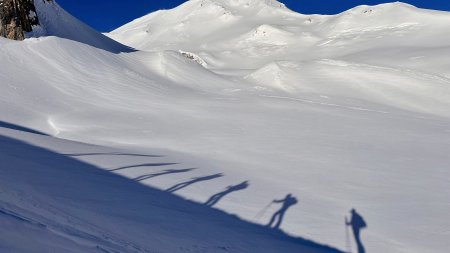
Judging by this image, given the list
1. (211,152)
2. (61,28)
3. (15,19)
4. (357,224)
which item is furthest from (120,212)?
(61,28)

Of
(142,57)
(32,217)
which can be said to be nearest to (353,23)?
(142,57)

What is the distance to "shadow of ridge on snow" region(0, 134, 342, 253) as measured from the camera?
4480 mm

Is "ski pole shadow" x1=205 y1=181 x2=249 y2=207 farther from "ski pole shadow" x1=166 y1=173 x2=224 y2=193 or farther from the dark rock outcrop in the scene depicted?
the dark rock outcrop

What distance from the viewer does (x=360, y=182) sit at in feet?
29.9

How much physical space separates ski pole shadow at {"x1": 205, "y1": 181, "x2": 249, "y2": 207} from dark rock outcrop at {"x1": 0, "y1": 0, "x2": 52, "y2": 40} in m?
16.6

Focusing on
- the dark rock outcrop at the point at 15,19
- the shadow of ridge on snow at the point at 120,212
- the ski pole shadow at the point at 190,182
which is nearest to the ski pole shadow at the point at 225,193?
the shadow of ridge on snow at the point at 120,212

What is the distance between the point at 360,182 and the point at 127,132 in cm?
669

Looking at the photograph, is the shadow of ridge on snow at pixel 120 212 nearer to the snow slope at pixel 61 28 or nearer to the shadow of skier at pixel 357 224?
the shadow of skier at pixel 357 224

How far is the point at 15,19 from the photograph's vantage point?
66.6 feet

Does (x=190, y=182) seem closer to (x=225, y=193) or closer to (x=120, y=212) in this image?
(x=225, y=193)

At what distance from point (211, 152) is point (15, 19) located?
14841 millimetres

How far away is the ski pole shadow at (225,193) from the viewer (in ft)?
23.6

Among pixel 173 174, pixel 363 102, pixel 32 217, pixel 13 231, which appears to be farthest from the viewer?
pixel 363 102

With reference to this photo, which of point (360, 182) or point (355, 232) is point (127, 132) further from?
point (355, 232)
